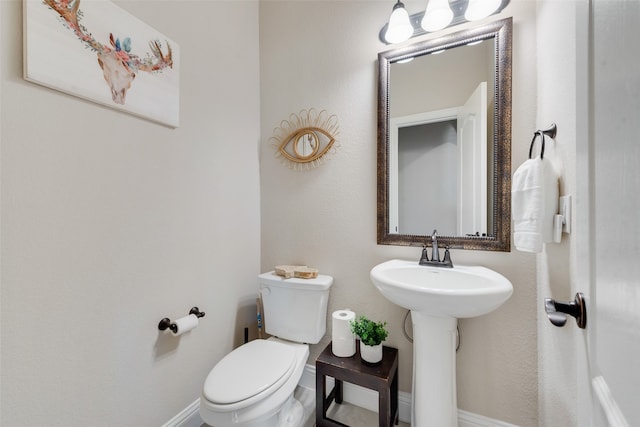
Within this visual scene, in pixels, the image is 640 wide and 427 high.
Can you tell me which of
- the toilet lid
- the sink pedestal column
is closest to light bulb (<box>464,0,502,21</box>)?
the sink pedestal column

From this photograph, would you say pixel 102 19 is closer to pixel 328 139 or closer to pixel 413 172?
pixel 328 139

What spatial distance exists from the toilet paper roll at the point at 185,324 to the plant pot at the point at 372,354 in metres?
0.85

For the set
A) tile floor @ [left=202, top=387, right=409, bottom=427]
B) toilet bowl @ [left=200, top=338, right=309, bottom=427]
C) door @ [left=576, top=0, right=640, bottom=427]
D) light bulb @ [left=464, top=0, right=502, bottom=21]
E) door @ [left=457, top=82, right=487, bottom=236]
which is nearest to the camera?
door @ [left=576, top=0, right=640, bottom=427]

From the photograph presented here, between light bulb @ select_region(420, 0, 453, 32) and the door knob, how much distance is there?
1275 millimetres

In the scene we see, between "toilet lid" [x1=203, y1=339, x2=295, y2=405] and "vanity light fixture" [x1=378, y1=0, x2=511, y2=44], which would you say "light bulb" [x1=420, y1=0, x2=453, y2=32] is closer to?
"vanity light fixture" [x1=378, y1=0, x2=511, y2=44]

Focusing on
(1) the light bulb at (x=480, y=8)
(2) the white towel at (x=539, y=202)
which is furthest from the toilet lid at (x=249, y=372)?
(1) the light bulb at (x=480, y=8)

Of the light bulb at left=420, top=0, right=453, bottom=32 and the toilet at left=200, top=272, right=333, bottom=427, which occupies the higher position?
the light bulb at left=420, top=0, right=453, bottom=32

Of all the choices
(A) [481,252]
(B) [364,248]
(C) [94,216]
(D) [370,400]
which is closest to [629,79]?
(A) [481,252]

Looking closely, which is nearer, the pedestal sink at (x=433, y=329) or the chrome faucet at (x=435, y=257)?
the pedestal sink at (x=433, y=329)

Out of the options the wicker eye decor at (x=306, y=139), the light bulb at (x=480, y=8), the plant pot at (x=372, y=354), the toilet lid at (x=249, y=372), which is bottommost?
the toilet lid at (x=249, y=372)

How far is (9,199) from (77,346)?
0.56 metres

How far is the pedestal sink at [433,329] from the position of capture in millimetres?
979

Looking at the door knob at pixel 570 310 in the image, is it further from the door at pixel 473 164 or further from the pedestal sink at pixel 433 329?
the door at pixel 473 164

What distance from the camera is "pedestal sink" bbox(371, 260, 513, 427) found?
0.98 metres
